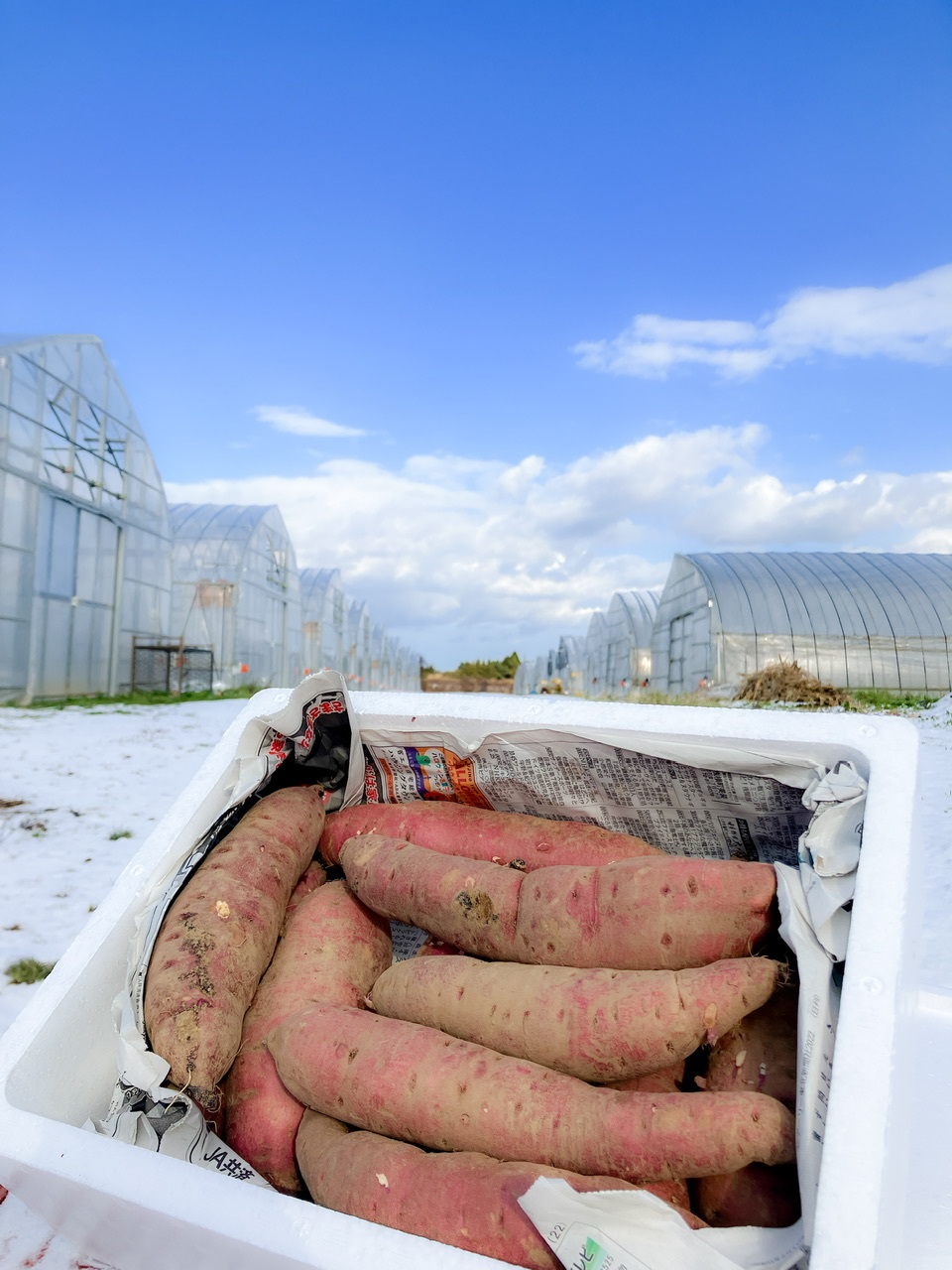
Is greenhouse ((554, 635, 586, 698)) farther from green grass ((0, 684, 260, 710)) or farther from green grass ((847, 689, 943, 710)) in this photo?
green grass ((0, 684, 260, 710))

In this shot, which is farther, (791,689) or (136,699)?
(136,699)

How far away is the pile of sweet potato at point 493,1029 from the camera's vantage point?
3.60 ft

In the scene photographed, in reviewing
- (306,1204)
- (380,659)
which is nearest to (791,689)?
(306,1204)

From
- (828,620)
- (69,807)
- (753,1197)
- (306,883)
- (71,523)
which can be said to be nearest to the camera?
(753,1197)

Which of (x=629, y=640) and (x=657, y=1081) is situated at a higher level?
(x=629, y=640)

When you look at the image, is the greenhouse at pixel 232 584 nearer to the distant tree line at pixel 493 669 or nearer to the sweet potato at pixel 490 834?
the sweet potato at pixel 490 834

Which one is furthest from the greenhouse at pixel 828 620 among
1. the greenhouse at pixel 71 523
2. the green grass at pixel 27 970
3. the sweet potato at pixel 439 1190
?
the sweet potato at pixel 439 1190

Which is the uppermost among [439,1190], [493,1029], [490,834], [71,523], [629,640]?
[71,523]

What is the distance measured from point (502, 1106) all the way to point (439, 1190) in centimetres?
15

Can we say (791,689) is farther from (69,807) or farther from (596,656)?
(596,656)

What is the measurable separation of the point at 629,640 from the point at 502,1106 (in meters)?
19.5

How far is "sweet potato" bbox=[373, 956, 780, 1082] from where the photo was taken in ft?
3.93

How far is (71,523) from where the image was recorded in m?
11.5

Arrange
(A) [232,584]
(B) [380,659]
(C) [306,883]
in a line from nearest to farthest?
(C) [306,883], (A) [232,584], (B) [380,659]
